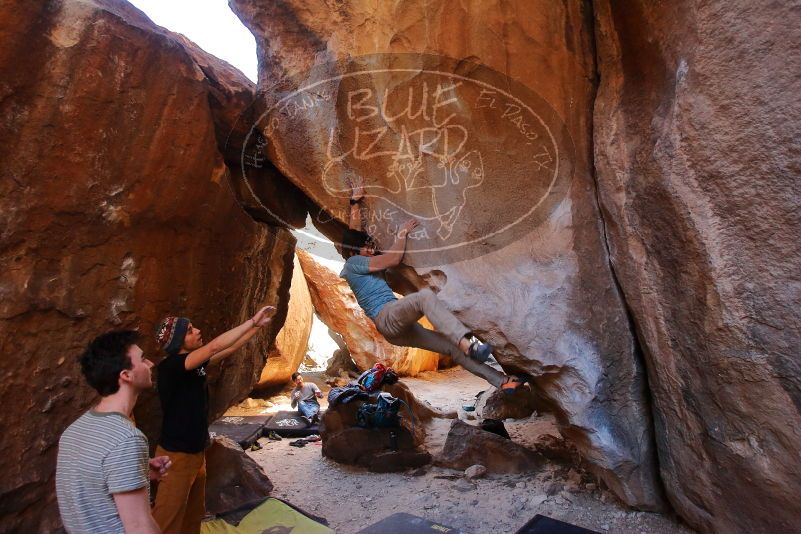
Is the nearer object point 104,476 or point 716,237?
point 104,476

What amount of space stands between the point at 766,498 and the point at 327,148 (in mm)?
3459

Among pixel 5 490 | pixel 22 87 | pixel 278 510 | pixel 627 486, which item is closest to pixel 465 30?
pixel 22 87

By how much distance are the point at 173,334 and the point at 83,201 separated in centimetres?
117

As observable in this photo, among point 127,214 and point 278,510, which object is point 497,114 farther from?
point 278,510

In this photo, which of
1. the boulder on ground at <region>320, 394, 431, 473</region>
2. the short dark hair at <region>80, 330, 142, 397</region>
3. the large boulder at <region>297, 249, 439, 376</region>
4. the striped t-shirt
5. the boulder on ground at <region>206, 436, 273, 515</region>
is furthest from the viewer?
the large boulder at <region>297, 249, 439, 376</region>

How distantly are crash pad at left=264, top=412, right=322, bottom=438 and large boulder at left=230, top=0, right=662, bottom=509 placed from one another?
11.5 ft

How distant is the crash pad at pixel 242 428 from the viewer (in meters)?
6.03

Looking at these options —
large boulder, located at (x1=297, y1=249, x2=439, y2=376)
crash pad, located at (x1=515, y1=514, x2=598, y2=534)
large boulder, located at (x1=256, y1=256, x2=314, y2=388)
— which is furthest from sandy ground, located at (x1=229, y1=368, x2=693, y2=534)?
large boulder, located at (x1=297, y1=249, x2=439, y2=376)

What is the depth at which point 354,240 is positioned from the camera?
4.55m

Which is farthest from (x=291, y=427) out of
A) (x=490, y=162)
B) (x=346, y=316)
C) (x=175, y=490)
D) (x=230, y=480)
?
(x=346, y=316)

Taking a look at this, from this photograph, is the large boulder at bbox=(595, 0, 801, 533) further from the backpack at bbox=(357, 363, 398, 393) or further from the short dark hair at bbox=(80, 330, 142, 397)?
the backpack at bbox=(357, 363, 398, 393)

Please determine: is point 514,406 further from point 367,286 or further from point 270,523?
point 270,523

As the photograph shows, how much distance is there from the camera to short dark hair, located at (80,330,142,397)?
5.52 ft

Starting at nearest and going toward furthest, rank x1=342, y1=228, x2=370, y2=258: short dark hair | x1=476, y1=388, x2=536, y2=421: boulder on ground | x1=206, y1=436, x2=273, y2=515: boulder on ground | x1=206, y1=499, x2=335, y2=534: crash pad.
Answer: x1=206, y1=499, x2=335, y2=534: crash pad → x1=206, y1=436, x2=273, y2=515: boulder on ground → x1=342, y1=228, x2=370, y2=258: short dark hair → x1=476, y1=388, x2=536, y2=421: boulder on ground
